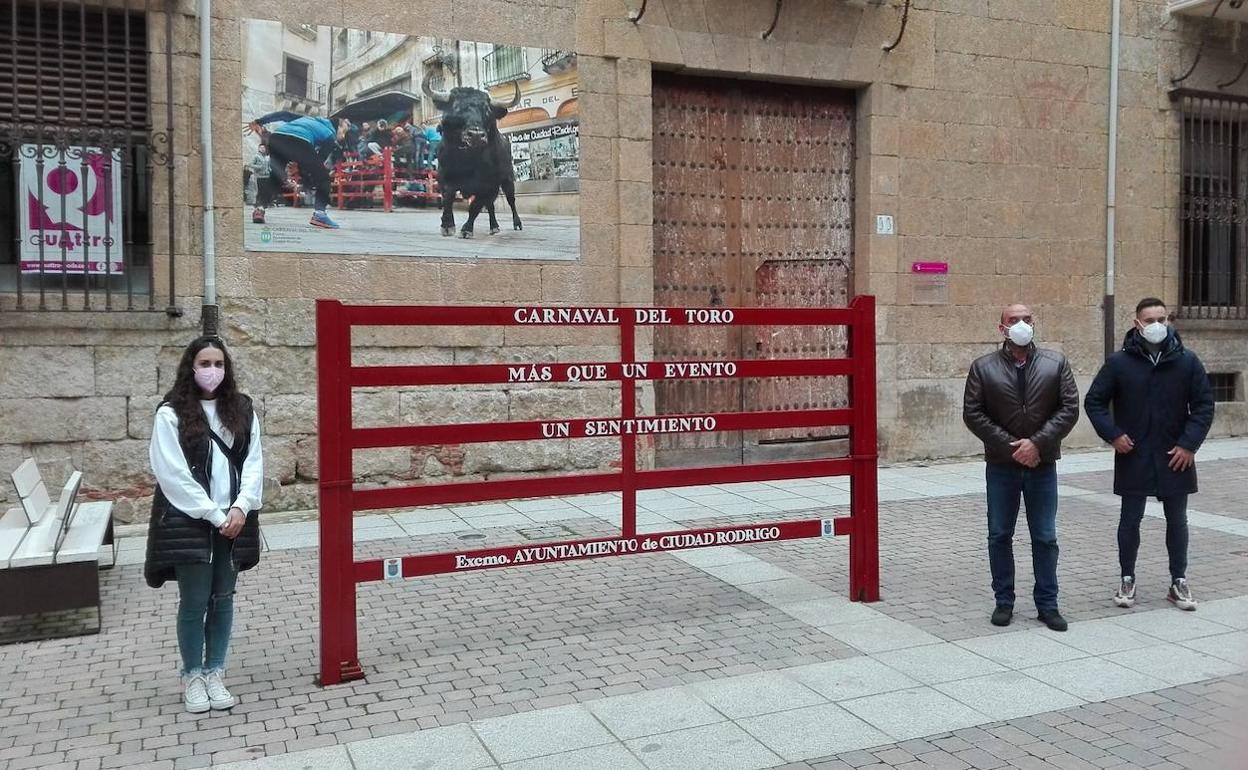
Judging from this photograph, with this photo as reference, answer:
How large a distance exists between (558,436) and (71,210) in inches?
206

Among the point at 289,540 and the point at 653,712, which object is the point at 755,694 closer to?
the point at 653,712

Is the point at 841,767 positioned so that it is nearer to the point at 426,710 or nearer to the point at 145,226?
the point at 426,710

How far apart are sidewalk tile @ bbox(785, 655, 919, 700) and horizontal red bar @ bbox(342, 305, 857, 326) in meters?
1.89

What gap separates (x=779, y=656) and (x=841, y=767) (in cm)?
132

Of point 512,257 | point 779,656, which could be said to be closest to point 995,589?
point 779,656

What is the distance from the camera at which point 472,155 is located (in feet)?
31.4

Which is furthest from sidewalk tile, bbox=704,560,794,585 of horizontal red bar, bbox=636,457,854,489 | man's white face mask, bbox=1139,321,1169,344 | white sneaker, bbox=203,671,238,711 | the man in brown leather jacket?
white sneaker, bbox=203,671,238,711

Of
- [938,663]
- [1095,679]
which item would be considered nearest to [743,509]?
[938,663]

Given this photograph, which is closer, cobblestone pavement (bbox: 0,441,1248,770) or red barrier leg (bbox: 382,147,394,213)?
cobblestone pavement (bbox: 0,441,1248,770)

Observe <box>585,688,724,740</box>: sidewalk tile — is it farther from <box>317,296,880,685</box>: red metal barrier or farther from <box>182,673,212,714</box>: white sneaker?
<box>182,673,212,714</box>: white sneaker

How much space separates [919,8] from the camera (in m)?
11.4

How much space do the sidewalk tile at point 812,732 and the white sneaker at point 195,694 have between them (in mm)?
2328

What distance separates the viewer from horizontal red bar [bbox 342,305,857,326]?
16.2 ft

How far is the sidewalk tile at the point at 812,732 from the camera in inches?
162
